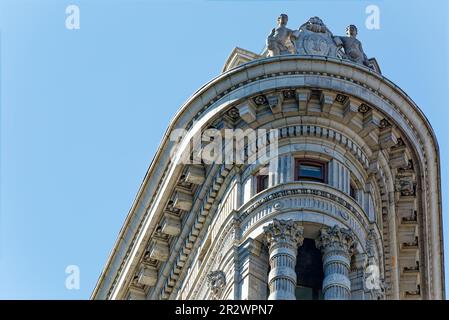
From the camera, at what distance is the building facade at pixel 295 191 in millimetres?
52531

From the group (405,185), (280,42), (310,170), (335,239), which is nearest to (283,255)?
(335,239)

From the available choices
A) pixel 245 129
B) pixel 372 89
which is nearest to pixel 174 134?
pixel 245 129

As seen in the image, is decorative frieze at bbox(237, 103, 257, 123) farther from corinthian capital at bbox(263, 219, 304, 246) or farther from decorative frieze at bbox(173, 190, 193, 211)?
corinthian capital at bbox(263, 219, 304, 246)

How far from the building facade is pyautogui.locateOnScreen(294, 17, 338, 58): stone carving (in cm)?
5

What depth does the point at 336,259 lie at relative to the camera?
5194cm

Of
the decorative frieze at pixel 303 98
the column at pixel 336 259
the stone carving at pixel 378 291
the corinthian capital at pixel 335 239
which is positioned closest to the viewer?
the column at pixel 336 259

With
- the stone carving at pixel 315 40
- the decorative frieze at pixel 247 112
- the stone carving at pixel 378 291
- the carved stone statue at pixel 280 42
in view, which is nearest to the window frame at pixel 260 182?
the decorative frieze at pixel 247 112

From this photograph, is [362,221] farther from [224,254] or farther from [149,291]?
[149,291]

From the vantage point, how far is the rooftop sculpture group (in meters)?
57.0

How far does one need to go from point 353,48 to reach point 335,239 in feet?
25.9

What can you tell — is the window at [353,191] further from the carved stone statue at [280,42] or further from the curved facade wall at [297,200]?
the carved stone statue at [280,42]

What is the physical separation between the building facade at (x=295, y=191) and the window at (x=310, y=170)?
42 mm

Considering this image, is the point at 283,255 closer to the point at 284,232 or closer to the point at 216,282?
the point at 284,232

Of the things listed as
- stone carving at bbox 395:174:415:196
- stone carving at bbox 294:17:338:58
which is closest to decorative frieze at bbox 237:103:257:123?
stone carving at bbox 294:17:338:58
